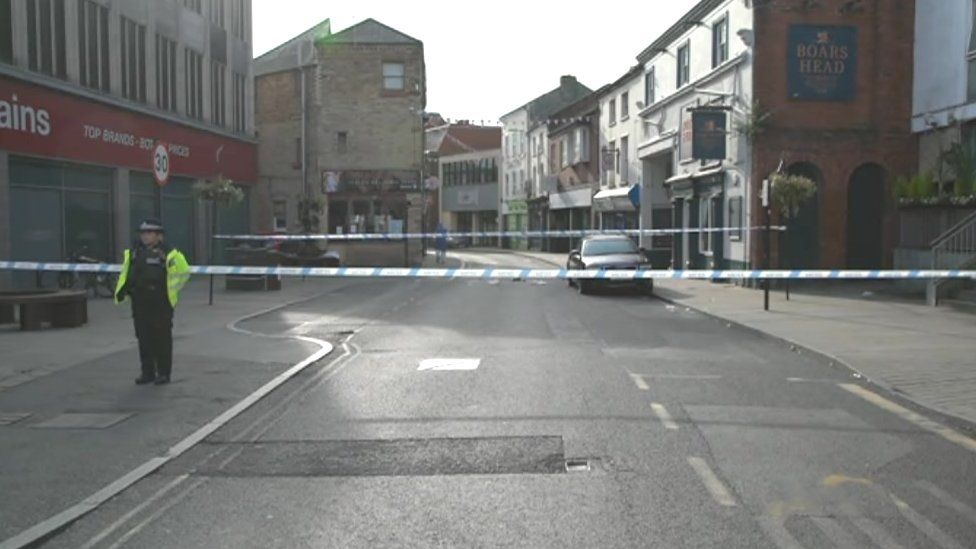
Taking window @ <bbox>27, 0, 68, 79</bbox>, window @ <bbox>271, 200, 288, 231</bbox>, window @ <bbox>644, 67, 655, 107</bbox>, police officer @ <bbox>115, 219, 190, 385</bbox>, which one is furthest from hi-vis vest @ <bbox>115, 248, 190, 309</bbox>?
window @ <bbox>271, 200, 288, 231</bbox>

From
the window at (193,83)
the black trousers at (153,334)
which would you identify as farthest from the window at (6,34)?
the black trousers at (153,334)

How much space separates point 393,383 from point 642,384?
2.63 m

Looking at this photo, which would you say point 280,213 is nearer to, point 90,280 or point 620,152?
point 620,152

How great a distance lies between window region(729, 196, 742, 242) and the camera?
2577 cm

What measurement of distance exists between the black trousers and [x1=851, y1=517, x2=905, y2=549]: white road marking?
23.7 feet

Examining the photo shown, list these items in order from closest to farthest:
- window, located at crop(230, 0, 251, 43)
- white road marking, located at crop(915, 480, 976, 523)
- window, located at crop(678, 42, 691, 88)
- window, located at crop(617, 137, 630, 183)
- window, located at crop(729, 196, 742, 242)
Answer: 1. white road marking, located at crop(915, 480, 976, 523)
2. window, located at crop(729, 196, 742, 242)
3. window, located at crop(678, 42, 691, 88)
4. window, located at crop(230, 0, 251, 43)
5. window, located at crop(617, 137, 630, 183)

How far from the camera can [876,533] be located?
5.09m

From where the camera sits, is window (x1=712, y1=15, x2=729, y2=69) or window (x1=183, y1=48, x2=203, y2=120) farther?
window (x1=183, y1=48, x2=203, y2=120)

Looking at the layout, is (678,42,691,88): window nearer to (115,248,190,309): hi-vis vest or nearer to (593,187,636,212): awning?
(593,187,636,212): awning

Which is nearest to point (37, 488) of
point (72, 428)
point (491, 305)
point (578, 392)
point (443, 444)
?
point (72, 428)

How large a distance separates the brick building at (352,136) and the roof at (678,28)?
37.4 feet

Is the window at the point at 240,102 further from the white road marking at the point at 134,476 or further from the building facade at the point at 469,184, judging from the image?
the building facade at the point at 469,184

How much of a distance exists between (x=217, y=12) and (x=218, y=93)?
8.95ft

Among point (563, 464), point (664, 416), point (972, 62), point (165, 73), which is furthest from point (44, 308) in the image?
point (972, 62)
